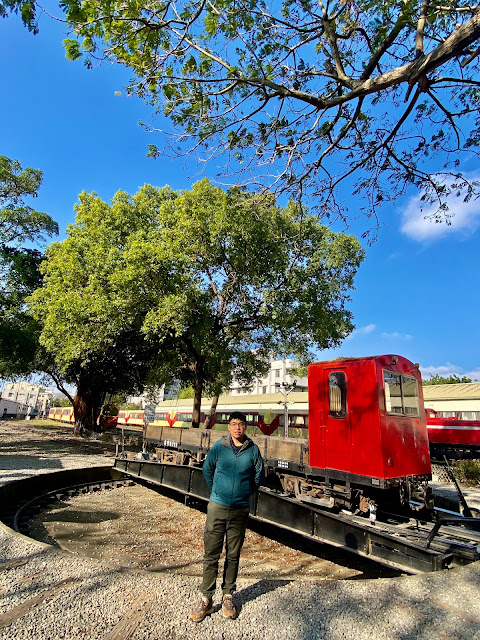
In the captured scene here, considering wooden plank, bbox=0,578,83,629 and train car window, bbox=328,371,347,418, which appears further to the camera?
train car window, bbox=328,371,347,418

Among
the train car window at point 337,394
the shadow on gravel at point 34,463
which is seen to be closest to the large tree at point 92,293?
the shadow on gravel at point 34,463

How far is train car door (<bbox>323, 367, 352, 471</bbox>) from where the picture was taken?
5781 millimetres

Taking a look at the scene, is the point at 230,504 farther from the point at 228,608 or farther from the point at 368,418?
the point at 368,418

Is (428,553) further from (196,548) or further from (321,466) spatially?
(196,548)

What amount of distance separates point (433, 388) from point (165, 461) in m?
22.6

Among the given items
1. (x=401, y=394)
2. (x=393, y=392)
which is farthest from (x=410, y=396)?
(x=393, y=392)

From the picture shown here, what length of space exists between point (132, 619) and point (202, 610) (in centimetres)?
54

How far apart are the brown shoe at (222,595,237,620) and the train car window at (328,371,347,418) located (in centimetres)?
345

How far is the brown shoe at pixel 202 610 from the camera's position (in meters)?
2.89

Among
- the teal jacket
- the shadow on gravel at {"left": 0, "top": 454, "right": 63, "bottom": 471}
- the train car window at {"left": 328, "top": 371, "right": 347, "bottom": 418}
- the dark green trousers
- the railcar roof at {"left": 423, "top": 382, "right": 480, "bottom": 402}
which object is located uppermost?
the railcar roof at {"left": 423, "top": 382, "right": 480, "bottom": 402}

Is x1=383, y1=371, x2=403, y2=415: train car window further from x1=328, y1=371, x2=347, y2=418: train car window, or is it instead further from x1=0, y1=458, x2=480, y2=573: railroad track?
x1=0, y1=458, x2=480, y2=573: railroad track

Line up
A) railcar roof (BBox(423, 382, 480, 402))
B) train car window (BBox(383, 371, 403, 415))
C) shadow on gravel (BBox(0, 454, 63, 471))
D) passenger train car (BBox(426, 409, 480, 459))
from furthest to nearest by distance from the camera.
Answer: railcar roof (BBox(423, 382, 480, 402)) → shadow on gravel (BBox(0, 454, 63, 471)) → passenger train car (BBox(426, 409, 480, 459)) → train car window (BBox(383, 371, 403, 415))

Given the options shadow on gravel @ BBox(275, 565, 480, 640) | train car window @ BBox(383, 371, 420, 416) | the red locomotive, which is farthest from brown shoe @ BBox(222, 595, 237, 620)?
train car window @ BBox(383, 371, 420, 416)

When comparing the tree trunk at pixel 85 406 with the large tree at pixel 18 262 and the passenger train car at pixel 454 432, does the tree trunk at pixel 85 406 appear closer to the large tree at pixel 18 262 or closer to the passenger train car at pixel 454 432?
the large tree at pixel 18 262
